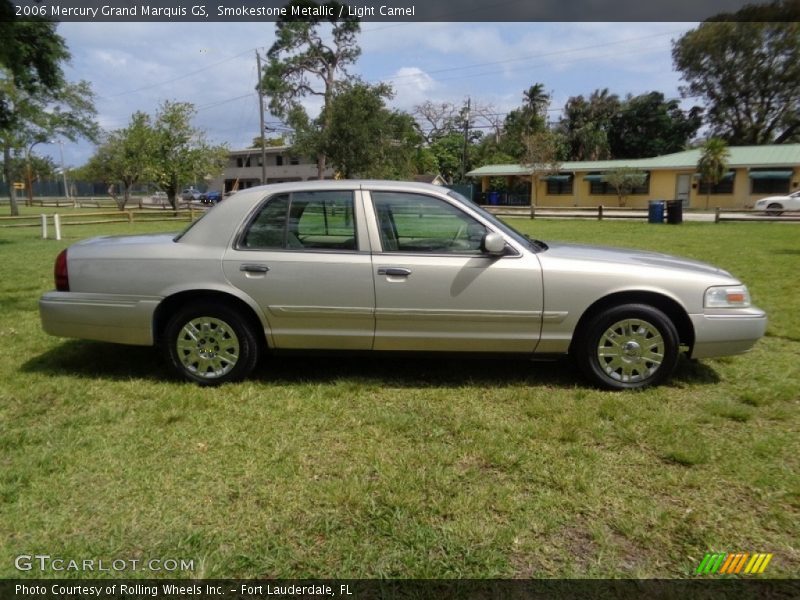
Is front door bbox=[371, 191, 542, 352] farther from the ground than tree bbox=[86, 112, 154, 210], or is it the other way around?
tree bbox=[86, 112, 154, 210]

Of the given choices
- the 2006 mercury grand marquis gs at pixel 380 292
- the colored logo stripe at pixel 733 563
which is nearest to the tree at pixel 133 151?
the 2006 mercury grand marquis gs at pixel 380 292

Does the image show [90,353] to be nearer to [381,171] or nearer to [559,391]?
[559,391]

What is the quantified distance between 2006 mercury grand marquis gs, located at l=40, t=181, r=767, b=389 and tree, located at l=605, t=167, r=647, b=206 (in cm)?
3793

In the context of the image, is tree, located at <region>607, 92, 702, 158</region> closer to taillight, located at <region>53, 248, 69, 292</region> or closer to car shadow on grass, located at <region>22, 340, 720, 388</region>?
car shadow on grass, located at <region>22, 340, 720, 388</region>

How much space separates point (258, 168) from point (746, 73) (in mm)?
49293

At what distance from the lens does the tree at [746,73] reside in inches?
1745

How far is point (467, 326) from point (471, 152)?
59.5m

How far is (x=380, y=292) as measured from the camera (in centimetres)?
429

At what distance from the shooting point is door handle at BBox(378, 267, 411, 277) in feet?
14.0

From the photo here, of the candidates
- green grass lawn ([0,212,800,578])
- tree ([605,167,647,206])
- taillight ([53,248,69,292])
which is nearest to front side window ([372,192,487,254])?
green grass lawn ([0,212,800,578])

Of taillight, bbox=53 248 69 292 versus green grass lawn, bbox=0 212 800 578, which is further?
taillight, bbox=53 248 69 292

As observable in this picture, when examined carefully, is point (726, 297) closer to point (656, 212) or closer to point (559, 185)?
point (656, 212)

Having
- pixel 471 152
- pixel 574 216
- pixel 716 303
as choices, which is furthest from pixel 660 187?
pixel 716 303

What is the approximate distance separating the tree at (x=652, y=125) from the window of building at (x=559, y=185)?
1652 centimetres
